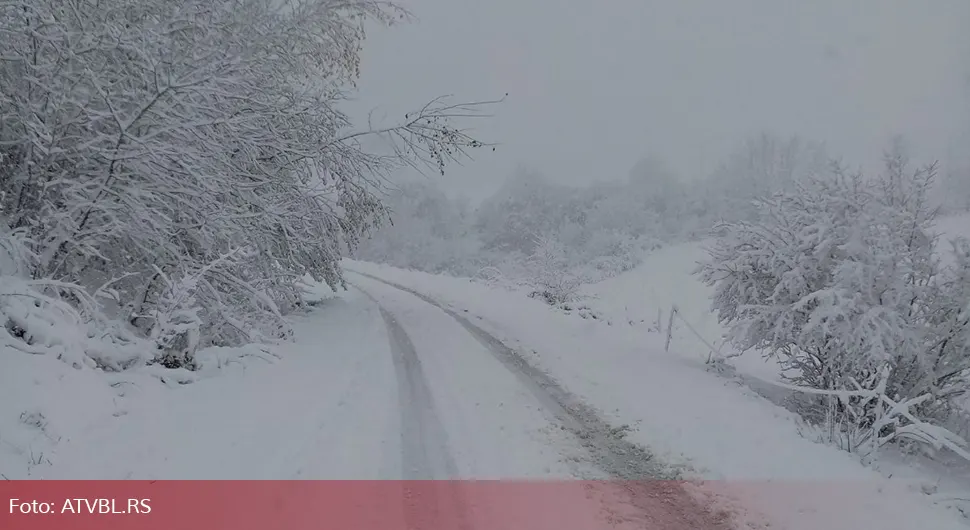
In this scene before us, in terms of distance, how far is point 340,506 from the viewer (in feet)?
15.0

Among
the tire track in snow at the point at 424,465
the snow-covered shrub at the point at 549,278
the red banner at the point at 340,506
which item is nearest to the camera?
the red banner at the point at 340,506

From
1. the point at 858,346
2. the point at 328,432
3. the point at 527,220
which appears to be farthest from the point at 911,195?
the point at 527,220

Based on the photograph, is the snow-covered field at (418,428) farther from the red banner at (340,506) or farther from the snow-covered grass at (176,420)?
the red banner at (340,506)

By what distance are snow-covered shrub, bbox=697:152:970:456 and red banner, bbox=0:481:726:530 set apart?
456cm

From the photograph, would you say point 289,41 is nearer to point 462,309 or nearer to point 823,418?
point 462,309

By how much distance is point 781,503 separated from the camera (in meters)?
5.12

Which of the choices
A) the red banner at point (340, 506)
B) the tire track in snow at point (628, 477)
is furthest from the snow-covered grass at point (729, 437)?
the red banner at point (340, 506)

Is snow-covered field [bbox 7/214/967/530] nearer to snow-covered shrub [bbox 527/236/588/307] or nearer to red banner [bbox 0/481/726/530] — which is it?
red banner [bbox 0/481/726/530]

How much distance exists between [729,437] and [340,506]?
14.8 ft

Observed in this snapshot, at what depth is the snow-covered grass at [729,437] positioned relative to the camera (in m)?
5.02

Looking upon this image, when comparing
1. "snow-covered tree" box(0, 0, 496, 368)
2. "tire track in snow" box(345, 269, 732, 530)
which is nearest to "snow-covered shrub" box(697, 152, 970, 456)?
"tire track in snow" box(345, 269, 732, 530)

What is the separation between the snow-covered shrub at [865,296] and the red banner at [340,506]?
456 centimetres

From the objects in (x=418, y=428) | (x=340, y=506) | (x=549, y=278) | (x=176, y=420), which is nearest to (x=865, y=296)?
(x=418, y=428)

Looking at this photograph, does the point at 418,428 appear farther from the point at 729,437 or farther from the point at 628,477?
the point at 729,437
